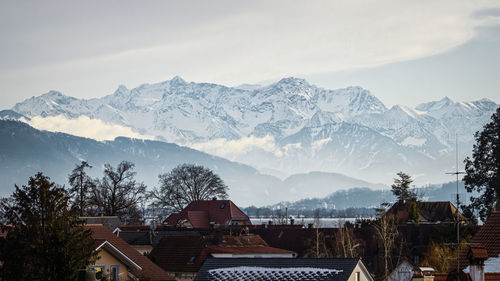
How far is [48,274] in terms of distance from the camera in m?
38.0

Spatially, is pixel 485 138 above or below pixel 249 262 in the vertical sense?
above

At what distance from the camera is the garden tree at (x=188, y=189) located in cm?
14875

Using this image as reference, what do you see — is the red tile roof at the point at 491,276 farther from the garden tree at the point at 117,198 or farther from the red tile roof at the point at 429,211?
the garden tree at the point at 117,198

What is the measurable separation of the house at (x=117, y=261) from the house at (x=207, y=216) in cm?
6412

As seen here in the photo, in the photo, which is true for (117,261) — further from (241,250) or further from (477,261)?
(241,250)

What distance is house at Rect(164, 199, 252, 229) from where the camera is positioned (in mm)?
123944

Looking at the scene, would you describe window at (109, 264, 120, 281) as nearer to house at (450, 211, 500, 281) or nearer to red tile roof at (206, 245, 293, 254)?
house at (450, 211, 500, 281)

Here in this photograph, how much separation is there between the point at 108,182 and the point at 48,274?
9975 cm

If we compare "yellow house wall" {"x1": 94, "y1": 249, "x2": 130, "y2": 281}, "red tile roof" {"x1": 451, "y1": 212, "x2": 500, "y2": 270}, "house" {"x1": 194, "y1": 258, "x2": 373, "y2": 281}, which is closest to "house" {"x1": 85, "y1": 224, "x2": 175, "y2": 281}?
"yellow house wall" {"x1": 94, "y1": 249, "x2": 130, "y2": 281}

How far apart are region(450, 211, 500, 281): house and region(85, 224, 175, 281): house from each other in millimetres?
21664

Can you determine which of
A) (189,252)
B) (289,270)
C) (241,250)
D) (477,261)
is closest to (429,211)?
(241,250)

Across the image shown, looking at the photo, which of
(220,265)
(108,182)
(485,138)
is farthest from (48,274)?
(108,182)

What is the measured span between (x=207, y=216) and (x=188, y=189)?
71.1 feet

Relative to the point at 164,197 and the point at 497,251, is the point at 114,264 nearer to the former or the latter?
the point at 497,251
